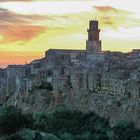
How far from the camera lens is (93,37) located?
88.6 m

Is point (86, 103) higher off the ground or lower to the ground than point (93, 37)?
lower

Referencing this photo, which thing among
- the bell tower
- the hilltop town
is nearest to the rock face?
the hilltop town

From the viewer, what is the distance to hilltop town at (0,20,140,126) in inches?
1959

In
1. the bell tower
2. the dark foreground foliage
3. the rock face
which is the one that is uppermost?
the bell tower

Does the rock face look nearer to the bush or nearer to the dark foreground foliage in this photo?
the dark foreground foliage

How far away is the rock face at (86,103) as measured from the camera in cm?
4053

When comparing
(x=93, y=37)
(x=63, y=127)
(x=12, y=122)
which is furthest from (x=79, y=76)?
(x=93, y=37)

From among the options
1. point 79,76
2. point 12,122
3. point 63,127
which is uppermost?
point 79,76

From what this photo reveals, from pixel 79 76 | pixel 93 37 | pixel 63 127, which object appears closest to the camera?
pixel 63 127

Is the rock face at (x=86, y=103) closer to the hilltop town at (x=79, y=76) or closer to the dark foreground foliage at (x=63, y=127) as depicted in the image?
the hilltop town at (x=79, y=76)

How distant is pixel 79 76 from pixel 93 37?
3455cm

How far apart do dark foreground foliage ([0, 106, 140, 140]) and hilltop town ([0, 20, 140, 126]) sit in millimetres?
2033

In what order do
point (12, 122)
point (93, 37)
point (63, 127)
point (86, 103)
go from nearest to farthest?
point (12, 122)
point (63, 127)
point (86, 103)
point (93, 37)

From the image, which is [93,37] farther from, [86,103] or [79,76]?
[86,103]
